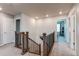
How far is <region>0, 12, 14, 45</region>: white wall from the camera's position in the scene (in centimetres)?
202

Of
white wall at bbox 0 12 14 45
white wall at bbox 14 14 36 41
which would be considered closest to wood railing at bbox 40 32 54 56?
white wall at bbox 14 14 36 41

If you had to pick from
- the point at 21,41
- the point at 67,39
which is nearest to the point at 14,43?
the point at 21,41

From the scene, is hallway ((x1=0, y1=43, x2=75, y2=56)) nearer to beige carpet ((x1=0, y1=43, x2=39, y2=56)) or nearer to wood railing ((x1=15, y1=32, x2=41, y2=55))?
beige carpet ((x1=0, y1=43, x2=39, y2=56))

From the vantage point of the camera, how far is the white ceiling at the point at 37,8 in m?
1.90

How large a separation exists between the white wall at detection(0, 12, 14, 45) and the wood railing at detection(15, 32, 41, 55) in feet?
0.43

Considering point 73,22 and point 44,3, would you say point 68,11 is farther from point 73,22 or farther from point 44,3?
point 44,3

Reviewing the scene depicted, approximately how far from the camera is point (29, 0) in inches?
68.7

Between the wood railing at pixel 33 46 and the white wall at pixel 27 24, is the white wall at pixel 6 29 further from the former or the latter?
the wood railing at pixel 33 46

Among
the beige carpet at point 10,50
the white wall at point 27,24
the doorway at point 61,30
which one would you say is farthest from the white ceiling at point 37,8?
the beige carpet at point 10,50

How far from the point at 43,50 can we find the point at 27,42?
1.37 feet

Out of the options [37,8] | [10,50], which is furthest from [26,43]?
[37,8]

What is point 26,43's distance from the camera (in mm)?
2146

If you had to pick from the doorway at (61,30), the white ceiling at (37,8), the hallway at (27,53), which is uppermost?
the white ceiling at (37,8)

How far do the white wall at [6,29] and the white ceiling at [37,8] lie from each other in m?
0.14
